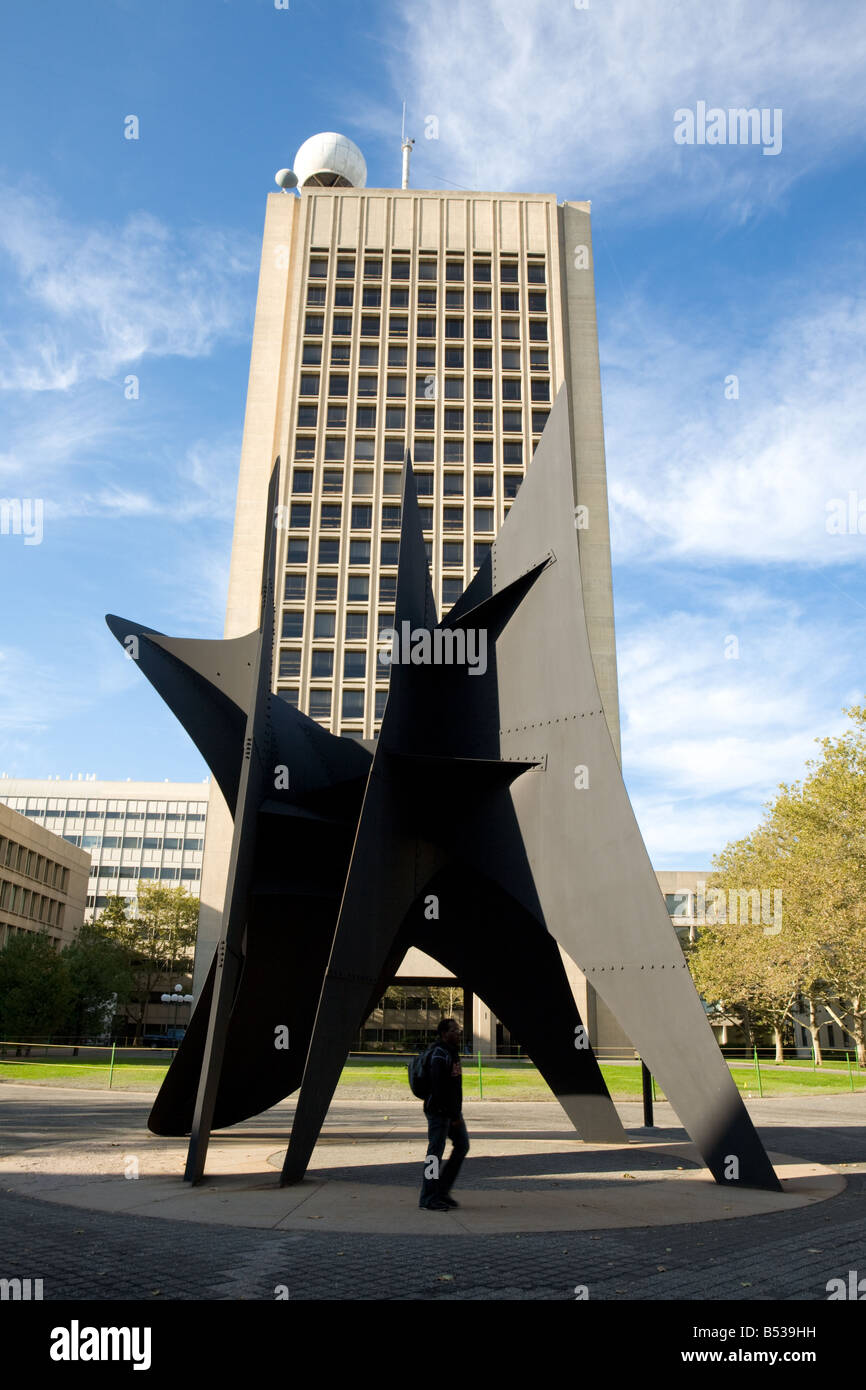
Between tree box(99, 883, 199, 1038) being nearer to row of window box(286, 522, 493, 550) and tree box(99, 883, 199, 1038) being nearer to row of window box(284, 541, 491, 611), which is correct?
row of window box(284, 541, 491, 611)

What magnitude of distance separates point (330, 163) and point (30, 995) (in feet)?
185

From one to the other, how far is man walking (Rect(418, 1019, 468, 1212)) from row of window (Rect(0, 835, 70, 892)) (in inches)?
2181

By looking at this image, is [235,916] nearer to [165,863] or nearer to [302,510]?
[302,510]

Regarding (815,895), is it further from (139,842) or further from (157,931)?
(139,842)

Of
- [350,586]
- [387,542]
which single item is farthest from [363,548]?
[350,586]

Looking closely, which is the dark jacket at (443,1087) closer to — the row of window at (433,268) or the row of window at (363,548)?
the row of window at (363,548)

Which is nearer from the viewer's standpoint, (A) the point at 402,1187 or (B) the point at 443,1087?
(B) the point at 443,1087

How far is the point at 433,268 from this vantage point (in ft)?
196

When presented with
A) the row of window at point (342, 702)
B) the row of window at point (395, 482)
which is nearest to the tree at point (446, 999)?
the row of window at point (342, 702)

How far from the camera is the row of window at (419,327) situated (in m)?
57.9

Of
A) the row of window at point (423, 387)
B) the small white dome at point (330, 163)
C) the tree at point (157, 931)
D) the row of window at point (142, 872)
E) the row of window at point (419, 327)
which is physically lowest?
the tree at point (157, 931)

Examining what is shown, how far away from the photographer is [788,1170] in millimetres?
11320

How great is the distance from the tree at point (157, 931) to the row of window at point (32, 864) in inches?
185
